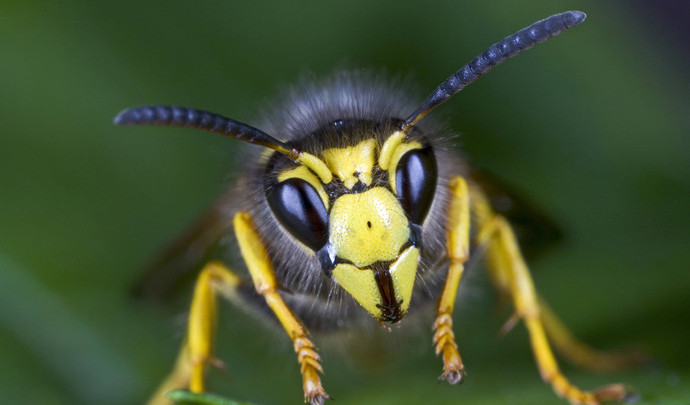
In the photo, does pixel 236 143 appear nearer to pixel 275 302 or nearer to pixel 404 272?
pixel 275 302

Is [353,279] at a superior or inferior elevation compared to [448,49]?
inferior

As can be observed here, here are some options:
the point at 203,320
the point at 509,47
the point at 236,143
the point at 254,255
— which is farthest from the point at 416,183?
the point at 236,143

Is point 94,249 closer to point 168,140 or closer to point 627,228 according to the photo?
point 168,140

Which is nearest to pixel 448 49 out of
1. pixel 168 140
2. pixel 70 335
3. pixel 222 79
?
pixel 222 79

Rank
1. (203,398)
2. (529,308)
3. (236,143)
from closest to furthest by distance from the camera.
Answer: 1. (203,398)
2. (529,308)
3. (236,143)

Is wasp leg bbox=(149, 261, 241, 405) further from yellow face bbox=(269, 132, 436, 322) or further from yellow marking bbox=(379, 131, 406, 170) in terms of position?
yellow marking bbox=(379, 131, 406, 170)
